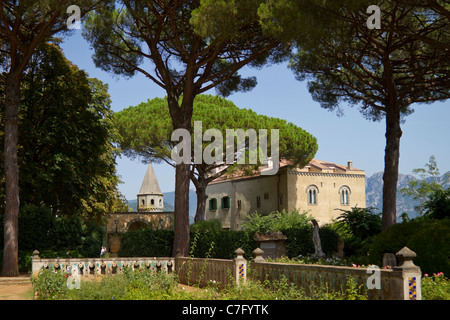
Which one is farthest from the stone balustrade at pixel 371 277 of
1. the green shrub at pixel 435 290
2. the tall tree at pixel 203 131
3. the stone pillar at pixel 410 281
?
the tall tree at pixel 203 131

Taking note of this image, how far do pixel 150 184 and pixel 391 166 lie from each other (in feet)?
196

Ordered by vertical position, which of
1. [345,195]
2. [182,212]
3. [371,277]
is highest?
[345,195]

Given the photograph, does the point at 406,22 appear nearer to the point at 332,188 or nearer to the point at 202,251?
the point at 202,251

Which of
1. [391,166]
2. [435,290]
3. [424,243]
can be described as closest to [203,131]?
[391,166]

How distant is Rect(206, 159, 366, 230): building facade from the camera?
38.2 meters

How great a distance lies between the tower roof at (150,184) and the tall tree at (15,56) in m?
57.6

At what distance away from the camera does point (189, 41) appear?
1919 cm

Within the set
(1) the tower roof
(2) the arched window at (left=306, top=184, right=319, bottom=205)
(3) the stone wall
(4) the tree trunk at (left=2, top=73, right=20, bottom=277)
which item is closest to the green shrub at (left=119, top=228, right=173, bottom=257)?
(3) the stone wall

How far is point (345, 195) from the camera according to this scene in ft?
133

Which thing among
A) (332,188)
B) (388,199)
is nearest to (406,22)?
(388,199)

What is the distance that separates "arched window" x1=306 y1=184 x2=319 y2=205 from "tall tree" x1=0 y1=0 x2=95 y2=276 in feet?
83.9

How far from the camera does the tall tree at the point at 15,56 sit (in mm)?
16234

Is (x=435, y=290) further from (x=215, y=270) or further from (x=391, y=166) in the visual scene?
(x=391, y=166)

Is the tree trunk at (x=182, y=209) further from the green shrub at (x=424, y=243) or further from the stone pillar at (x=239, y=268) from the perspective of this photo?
the green shrub at (x=424, y=243)
